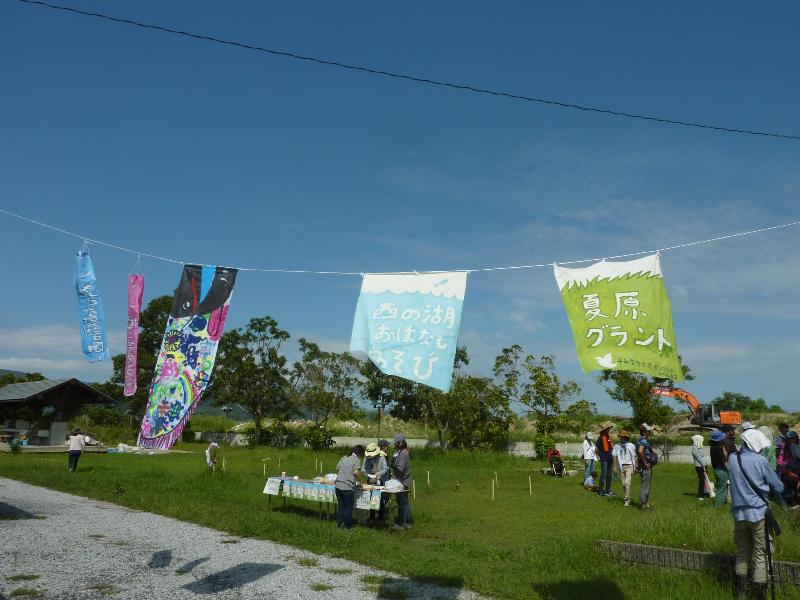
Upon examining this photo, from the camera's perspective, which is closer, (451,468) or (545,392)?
(451,468)

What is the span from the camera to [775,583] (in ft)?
19.3

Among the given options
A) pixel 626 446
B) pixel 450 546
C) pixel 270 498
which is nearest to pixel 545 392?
pixel 626 446

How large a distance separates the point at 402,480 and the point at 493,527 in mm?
1700

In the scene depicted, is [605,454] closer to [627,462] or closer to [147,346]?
[627,462]

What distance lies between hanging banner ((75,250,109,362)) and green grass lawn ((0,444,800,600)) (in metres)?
3.27

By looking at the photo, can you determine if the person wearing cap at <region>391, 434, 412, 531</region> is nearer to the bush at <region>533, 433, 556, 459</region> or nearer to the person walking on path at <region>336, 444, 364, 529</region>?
the person walking on path at <region>336, 444, 364, 529</region>

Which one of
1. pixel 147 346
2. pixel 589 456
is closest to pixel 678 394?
pixel 589 456

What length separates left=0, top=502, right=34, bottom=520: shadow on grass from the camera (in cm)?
1030

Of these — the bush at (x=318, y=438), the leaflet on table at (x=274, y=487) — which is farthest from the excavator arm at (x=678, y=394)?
the leaflet on table at (x=274, y=487)

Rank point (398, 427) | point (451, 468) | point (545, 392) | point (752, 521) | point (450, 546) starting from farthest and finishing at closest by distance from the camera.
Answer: point (398, 427) < point (545, 392) < point (451, 468) < point (450, 546) < point (752, 521)

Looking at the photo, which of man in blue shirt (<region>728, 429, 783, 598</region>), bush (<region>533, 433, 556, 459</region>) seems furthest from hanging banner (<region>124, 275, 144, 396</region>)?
bush (<region>533, 433, 556, 459</region>)

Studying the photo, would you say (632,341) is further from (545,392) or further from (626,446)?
(545,392)

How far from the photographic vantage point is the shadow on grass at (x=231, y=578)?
248 inches

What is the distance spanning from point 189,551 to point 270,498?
15.6ft
